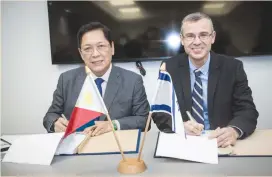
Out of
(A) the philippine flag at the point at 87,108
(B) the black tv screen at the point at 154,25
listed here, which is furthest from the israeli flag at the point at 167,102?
(B) the black tv screen at the point at 154,25

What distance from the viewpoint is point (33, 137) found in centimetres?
130

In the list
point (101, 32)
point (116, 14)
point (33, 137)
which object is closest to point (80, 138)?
point (33, 137)

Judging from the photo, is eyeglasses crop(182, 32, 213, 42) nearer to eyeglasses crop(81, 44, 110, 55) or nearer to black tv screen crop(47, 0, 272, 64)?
eyeglasses crop(81, 44, 110, 55)

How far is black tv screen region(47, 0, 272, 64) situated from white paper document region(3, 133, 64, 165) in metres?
1.46

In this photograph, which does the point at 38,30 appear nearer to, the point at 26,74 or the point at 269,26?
the point at 26,74

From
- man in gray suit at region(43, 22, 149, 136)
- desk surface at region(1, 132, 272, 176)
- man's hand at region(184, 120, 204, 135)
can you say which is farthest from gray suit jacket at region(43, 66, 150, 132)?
desk surface at region(1, 132, 272, 176)

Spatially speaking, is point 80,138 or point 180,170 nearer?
point 180,170

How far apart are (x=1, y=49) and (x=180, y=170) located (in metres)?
2.33

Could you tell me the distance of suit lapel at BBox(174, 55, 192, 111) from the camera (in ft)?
5.78

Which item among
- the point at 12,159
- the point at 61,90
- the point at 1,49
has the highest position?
the point at 1,49

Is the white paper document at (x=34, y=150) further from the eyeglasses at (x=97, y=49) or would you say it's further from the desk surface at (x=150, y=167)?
the eyeglasses at (x=97, y=49)

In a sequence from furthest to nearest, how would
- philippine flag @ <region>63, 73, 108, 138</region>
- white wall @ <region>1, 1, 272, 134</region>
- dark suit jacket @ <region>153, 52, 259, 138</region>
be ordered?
white wall @ <region>1, 1, 272, 134</region>, dark suit jacket @ <region>153, 52, 259, 138</region>, philippine flag @ <region>63, 73, 108, 138</region>

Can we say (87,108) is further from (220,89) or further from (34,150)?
(220,89)

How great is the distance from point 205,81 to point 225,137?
2.11 ft
